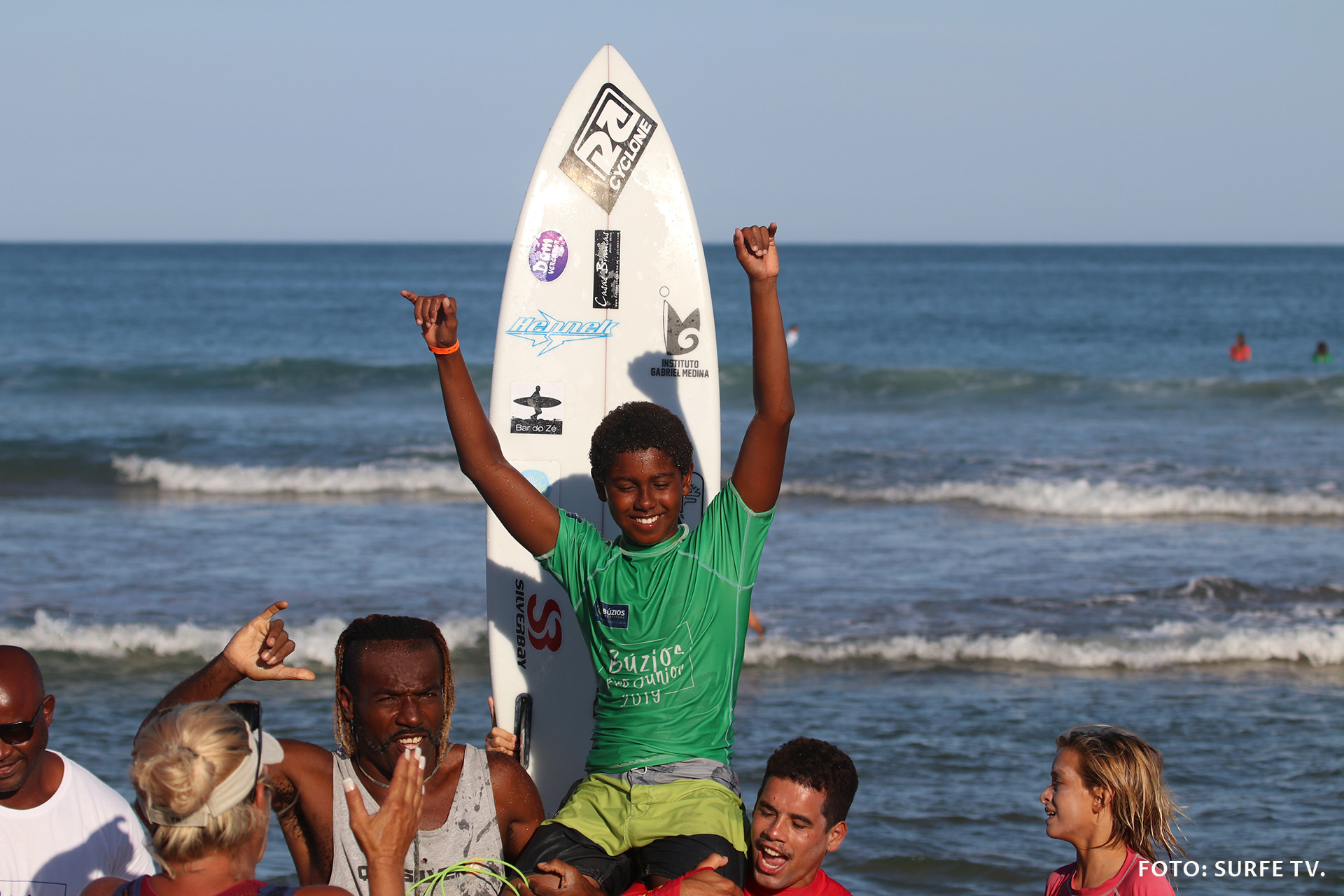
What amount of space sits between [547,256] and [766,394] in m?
1.95

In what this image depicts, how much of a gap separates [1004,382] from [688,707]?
20.9 meters

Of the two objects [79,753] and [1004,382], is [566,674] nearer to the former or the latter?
[79,753]

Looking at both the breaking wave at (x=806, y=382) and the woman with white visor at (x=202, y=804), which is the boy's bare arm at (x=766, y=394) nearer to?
the woman with white visor at (x=202, y=804)

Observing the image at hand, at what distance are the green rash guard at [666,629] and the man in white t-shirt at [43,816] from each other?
111cm

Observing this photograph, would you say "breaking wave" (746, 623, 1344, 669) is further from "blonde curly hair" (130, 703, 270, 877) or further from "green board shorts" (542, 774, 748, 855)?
"blonde curly hair" (130, 703, 270, 877)

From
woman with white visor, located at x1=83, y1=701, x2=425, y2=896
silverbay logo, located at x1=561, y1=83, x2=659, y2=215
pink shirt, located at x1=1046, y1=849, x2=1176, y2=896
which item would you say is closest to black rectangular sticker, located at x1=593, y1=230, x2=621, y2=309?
silverbay logo, located at x1=561, y1=83, x2=659, y2=215

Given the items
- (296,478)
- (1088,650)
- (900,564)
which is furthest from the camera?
(296,478)

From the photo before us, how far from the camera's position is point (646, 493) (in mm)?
3037

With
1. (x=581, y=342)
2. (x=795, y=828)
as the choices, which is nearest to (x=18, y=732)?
(x=795, y=828)

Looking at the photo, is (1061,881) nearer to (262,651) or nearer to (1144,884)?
(1144,884)

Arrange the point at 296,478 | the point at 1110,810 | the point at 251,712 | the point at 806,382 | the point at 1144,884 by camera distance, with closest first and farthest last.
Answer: the point at 251,712 < the point at 1144,884 < the point at 1110,810 < the point at 296,478 < the point at 806,382

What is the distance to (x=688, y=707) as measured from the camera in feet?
9.84

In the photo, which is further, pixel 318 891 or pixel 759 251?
pixel 759 251

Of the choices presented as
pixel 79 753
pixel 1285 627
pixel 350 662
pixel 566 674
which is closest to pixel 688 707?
pixel 350 662
